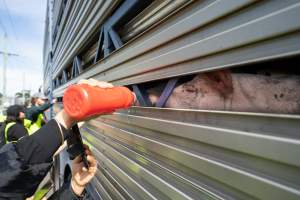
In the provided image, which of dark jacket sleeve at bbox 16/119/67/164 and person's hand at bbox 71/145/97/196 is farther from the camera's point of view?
person's hand at bbox 71/145/97/196

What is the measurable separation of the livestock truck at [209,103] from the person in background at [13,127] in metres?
3.70

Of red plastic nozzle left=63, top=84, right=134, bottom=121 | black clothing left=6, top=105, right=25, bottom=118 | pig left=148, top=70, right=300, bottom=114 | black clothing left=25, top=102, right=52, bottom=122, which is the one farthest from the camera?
black clothing left=25, top=102, right=52, bottom=122

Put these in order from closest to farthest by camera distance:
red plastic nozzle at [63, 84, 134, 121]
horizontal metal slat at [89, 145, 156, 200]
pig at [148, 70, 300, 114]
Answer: pig at [148, 70, 300, 114]
red plastic nozzle at [63, 84, 134, 121]
horizontal metal slat at [89, 145, 156, 200]

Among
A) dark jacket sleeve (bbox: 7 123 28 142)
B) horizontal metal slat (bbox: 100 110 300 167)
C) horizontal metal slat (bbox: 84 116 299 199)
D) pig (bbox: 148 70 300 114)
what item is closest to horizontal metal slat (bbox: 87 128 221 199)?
horizontal metal slat (bbox: 84 116 299 199)

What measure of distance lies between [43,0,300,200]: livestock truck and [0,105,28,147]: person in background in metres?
3.70

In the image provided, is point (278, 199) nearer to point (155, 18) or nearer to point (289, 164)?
point (289, 164)

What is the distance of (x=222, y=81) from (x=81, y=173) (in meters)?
1.28

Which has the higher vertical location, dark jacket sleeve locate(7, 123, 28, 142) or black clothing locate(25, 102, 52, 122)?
black clothing locate(25, 102, 52, 122)

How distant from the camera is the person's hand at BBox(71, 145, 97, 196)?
1.95 metres

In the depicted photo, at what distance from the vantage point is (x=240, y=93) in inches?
50.2

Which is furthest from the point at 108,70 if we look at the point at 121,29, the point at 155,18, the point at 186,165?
the point at 186,165

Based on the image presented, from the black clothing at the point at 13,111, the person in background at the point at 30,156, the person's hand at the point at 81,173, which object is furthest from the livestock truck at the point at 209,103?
the black clothing at the point at 13,111

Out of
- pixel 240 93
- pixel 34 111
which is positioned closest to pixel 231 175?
pixel 240 93

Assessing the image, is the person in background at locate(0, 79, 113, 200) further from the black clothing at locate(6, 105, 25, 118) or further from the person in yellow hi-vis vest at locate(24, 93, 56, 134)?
the person in yellow hi-vis vest at locate(24, 93, 56, 134)
